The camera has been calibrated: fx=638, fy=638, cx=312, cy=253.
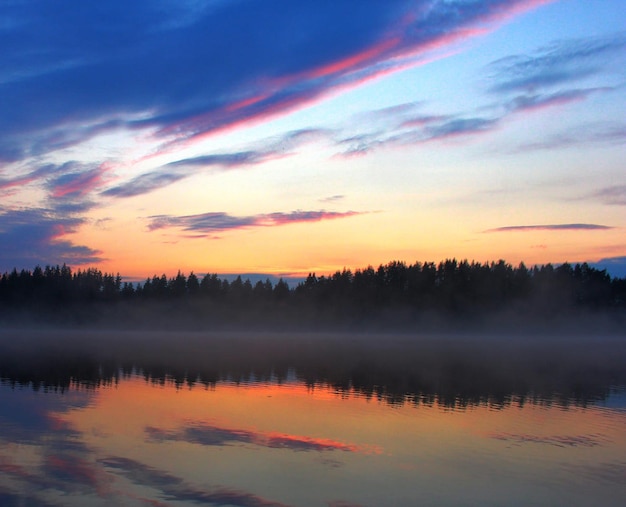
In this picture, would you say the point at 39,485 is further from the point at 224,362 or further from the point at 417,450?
the point at 224,362

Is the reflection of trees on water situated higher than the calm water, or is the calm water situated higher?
the calm water

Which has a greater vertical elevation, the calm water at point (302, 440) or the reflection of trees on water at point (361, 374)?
the calm water at point (302, 440)

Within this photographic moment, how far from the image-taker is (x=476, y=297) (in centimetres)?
19625

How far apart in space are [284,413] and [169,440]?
995 centimetres

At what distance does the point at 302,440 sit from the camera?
30.5 metres

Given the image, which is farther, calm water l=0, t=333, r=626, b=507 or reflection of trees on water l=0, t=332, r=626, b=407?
reflection of trees on water l=0, t=332, r=626, b=407

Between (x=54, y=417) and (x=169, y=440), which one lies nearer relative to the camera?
(x=169, y=440)

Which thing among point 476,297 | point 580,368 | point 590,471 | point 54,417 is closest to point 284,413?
point 54,417

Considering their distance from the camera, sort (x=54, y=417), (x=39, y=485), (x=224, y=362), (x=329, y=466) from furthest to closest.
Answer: (x=224, y=362) < (x=54, y=417) < (x=329, y=466) < (x=39, y=485)

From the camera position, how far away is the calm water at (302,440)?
872 inches

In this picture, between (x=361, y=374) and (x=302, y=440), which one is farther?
(x=361, y=374)

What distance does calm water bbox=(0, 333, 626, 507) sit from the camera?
22.2 meters

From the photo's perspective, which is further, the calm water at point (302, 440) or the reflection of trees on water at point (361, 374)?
the reflection of trees on water at point (361, 374)

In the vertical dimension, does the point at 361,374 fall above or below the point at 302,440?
below
